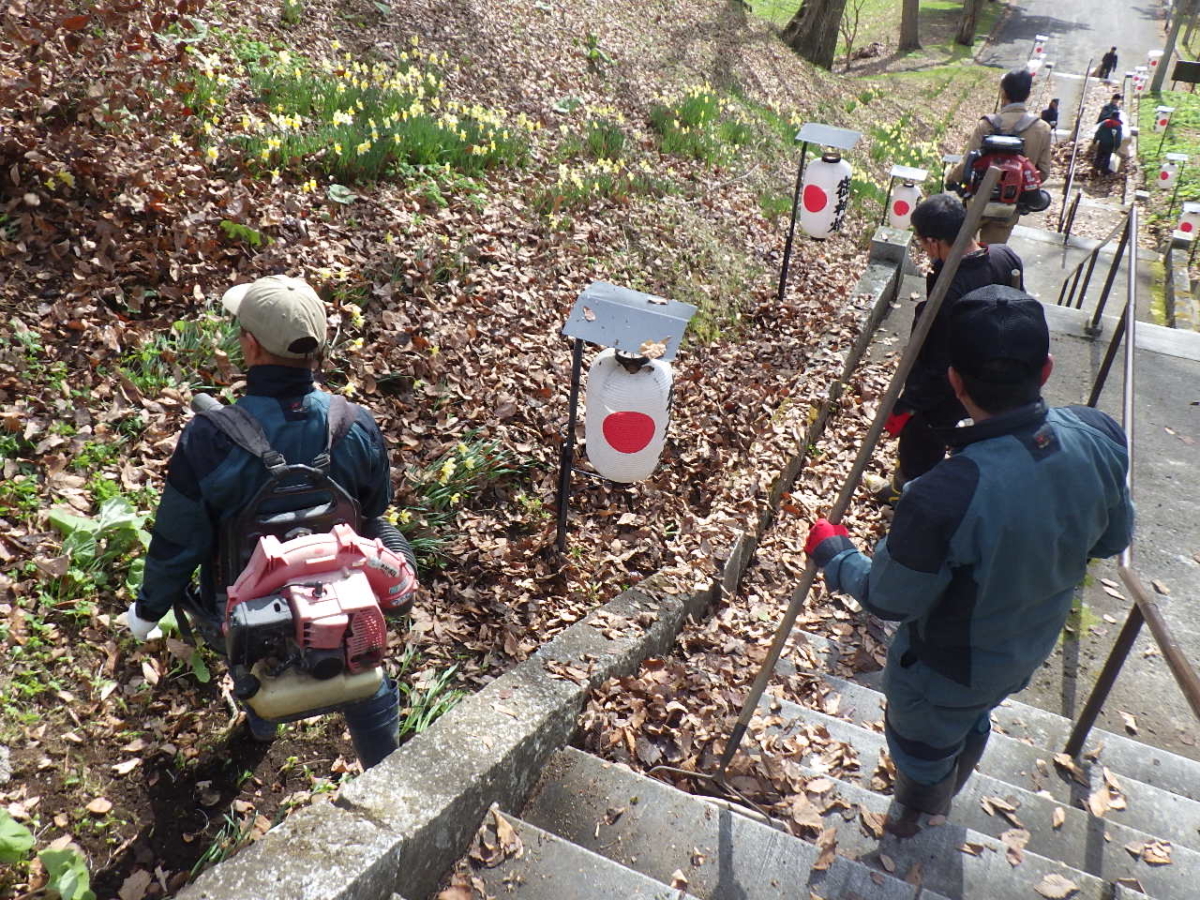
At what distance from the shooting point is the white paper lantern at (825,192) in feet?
25.9

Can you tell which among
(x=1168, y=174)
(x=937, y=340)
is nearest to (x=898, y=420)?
(x=937, y=340)

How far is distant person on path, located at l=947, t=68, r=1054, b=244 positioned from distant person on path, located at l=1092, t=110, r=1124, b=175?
49.9ft

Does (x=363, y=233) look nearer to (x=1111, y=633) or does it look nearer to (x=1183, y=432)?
(x=1111, y=633)

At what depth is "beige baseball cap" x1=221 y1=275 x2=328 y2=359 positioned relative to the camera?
8.07ft

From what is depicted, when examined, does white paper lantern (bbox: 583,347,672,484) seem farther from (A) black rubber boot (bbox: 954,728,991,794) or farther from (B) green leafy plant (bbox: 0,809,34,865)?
(B) green leafy plant (bbox: 0,809,34,865)

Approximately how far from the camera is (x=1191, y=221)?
13.3 metres

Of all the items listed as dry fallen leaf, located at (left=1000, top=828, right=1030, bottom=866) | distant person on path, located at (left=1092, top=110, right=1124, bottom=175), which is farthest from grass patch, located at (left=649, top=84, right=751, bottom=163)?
distant person on path, located at (left=1092, top=110, right=1124, bottom=175)

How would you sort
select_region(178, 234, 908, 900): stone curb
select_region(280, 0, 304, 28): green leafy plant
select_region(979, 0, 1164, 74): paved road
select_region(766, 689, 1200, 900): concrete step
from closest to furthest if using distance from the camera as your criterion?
select_region(178, 234, 908, 900): stone curb < select_region(766, 689, 1200, 900): concrete step < select_region(280, 0, 304, 28): green leafy plant < select_region(979, 0, 1164, 74): paved road

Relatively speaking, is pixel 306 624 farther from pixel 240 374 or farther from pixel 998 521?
pixel 240 374

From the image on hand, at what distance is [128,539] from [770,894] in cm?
294

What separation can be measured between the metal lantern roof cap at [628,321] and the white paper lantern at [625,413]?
157 mm

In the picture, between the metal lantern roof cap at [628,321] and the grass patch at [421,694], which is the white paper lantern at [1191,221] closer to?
the metal lantern roof cap at [628,321]

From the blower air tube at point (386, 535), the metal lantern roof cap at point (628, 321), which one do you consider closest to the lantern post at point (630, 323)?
the metal lantern roof cap at point (628, 321)

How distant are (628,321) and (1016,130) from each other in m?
5.42
